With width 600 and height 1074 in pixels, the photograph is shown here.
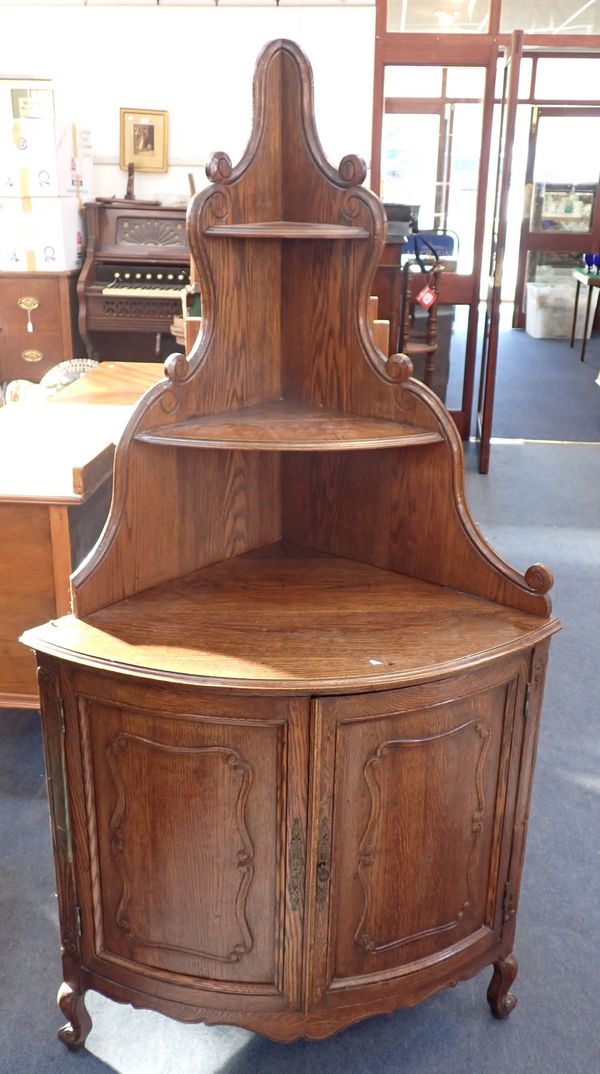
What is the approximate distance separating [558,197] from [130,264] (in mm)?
6588

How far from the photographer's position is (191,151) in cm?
595

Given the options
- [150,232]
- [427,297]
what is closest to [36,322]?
[150,232]

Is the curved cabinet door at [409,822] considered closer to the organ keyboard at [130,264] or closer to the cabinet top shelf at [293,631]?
the cabinet top shelf at [293,631]

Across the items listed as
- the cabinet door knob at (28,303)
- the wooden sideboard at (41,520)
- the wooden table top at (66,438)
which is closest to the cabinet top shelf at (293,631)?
the wooden table top at (66,438)

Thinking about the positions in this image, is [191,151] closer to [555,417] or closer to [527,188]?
[555,417]

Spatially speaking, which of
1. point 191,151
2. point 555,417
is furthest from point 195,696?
point 555,417

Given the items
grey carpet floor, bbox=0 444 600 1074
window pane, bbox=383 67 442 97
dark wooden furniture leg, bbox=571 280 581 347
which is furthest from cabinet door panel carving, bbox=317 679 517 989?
dark wooden furniture leg, bbox=571 280 581 347

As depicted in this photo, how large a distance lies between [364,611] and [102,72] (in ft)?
16.7

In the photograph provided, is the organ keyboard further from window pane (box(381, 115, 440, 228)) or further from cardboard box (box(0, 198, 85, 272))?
window pane (box(381, 115, 440, 228))

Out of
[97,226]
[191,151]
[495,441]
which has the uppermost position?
[191,151]

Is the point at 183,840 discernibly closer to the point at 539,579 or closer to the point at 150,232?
the point at 539,579

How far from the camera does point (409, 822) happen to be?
67.1 inches

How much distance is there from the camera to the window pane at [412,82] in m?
5.56

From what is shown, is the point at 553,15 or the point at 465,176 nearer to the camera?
the point at 465,176
